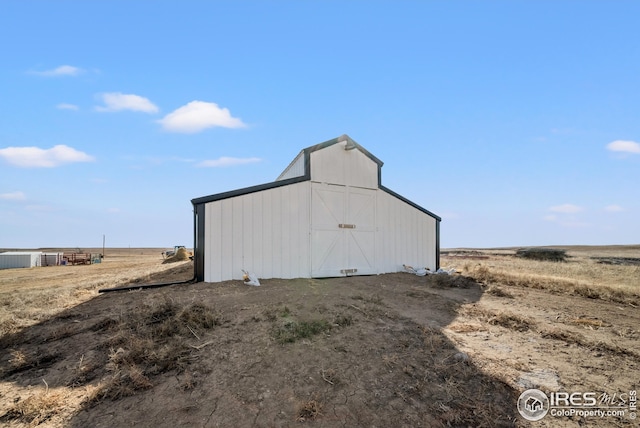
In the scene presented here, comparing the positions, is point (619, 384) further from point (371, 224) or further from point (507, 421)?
point (371, 224)

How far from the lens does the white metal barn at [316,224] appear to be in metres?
9.80

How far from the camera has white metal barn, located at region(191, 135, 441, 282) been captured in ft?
32.1

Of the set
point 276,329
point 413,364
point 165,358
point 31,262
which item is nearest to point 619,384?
point 413,364

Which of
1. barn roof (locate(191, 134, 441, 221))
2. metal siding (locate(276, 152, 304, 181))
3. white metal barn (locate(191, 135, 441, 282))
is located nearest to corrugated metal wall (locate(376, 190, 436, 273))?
white metal barn (locate(191, 135, 441, 282))

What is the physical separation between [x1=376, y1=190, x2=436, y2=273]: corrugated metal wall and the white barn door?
480 millimetres

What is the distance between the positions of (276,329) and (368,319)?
1.89 metres

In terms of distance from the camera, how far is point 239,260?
10.0 metres

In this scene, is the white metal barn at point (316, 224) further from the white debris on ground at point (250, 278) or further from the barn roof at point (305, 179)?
the white debris on ground at point (250, 278)
